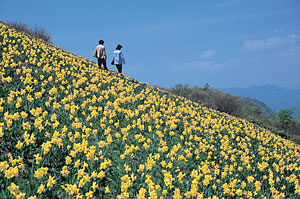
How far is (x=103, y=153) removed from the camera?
5867mm

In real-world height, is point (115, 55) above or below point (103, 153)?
above

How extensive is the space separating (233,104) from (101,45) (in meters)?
19.1

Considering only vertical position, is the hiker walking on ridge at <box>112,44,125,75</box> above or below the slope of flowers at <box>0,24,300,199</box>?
above

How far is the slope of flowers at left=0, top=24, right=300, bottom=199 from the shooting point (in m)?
4.61

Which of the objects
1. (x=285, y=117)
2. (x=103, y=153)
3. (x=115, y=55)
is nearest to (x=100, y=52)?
(x=115, y=55)

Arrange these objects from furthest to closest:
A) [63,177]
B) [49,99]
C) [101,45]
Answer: [101,45] < [49,99] < [63,177]

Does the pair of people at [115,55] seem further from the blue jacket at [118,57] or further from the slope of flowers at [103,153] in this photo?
the slope of flowers at [103,153]

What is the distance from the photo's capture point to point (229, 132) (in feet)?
36.6

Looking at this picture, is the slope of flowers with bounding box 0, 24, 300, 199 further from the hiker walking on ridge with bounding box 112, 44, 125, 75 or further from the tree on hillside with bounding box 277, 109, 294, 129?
the tree on hillside with bounding box 277, 109, 294, 129

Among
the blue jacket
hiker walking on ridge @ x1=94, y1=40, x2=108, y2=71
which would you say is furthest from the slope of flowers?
the blue jacket

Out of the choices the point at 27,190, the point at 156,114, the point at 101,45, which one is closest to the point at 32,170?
the point at 27,190

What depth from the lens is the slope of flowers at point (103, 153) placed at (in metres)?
4.61

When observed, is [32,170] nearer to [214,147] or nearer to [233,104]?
[214,147]

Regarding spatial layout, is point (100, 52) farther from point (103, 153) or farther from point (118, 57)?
point (103, 153)
